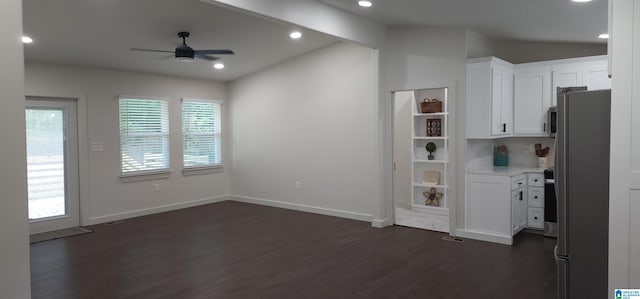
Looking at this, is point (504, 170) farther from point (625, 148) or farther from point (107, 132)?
point (107, 132)

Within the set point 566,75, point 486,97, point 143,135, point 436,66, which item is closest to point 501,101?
point 486,97

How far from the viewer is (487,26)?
525 cm

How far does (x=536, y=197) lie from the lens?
549cm

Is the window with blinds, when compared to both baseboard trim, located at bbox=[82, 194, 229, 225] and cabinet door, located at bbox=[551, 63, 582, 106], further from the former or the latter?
cabinet door, located at bbox=[551, 63, 582, 106]

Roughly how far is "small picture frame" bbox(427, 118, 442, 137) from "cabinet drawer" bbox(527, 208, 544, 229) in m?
1.81

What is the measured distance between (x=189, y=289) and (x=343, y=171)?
3412 millimetres

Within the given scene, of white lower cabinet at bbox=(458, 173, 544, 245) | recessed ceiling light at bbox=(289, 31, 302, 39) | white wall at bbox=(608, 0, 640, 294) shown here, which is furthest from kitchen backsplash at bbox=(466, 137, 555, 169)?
white wall at bbox=(608, 0, 640, 294)

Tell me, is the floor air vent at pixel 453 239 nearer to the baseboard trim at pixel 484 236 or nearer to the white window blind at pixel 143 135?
the baseboard trim at pixel 484 236

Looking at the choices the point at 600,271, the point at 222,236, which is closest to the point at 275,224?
the point at 222,236

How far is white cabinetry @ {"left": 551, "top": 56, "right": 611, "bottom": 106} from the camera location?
5105 mm

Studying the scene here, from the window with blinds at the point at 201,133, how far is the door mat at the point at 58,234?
6.89ft

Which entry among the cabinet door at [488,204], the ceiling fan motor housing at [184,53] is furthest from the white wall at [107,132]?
the cabinet door at [488,204]

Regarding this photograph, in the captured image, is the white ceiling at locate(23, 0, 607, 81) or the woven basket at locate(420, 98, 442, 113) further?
the woven basket at locate(420, 98, 442, 113)

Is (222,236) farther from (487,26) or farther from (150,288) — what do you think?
(487,26)
